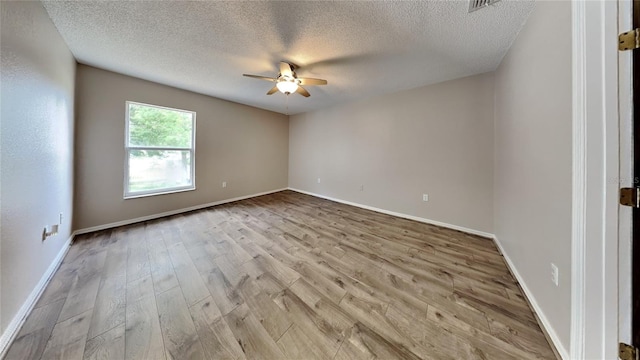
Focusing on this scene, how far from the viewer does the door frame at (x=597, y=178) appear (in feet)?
2.86

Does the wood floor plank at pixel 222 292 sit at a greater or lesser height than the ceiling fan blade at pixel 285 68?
lesser

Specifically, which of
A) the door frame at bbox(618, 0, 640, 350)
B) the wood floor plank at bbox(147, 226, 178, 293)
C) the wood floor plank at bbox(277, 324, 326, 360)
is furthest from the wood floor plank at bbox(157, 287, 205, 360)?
the door frame at bbox(618, 0, 640, 350)

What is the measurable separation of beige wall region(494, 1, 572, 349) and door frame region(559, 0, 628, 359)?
0.10 metres

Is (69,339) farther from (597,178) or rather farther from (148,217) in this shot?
(597,178)

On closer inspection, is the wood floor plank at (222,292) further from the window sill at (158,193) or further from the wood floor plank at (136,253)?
the window sill at (158,193)

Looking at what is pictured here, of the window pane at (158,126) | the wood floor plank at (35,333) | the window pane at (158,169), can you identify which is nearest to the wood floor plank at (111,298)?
the wood floor plank at (35,333)

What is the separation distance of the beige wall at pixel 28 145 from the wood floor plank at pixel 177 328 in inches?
30.0

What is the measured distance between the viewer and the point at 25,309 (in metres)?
1.26

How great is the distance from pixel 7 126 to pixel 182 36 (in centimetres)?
145

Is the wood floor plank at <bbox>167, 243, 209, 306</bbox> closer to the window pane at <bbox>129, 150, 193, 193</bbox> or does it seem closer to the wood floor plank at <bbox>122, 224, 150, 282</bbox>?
the wood floor plank at <bbox>122, 224, 150, 282</bbox>

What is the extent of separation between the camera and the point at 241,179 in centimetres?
451

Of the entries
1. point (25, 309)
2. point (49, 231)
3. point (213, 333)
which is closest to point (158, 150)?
point (49, 231)

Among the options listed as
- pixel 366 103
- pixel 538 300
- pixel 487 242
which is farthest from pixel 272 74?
pixel 487 242

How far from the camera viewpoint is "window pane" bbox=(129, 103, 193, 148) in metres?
2.97
